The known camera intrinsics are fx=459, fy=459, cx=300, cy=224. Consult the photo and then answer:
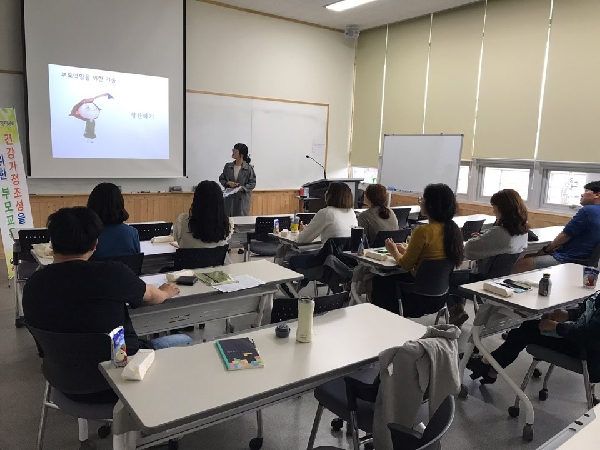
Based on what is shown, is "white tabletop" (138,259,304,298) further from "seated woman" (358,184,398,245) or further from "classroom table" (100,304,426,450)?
"seated woman" (358,184,398,245)

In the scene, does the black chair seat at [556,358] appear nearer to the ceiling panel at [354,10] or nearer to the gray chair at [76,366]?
the gray chair at [76,366]

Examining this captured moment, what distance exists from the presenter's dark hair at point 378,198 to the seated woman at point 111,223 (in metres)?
2.24

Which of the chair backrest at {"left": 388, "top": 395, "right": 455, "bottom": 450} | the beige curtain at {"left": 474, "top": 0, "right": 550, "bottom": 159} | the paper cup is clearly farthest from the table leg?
the beige curtain at {"left": 474, "top": 0, "right": 550, "bottom": 159}

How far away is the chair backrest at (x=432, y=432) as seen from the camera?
4.26 feet

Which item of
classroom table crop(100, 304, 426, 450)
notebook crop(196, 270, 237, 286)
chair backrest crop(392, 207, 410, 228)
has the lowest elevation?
classroom table crop(100, 304, 426, 450)

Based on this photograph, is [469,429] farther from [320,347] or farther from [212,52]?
[212,52]

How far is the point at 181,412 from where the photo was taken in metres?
1.42

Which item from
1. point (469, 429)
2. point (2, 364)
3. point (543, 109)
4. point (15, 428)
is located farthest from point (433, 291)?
point (543, 109)

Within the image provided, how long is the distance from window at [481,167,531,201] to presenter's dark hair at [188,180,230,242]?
4.59 metres

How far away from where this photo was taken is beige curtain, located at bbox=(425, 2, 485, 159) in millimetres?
6891

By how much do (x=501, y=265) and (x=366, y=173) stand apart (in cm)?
556

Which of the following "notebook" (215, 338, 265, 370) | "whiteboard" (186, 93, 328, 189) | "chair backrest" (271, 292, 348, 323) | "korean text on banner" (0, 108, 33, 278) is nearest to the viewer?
"notebook" (215, 338, 265, 370)

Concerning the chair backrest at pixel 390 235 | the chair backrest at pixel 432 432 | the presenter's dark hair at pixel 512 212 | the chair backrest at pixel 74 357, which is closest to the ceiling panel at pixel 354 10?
the chair backrest at pixel 390 235

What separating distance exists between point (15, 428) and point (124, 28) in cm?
540
